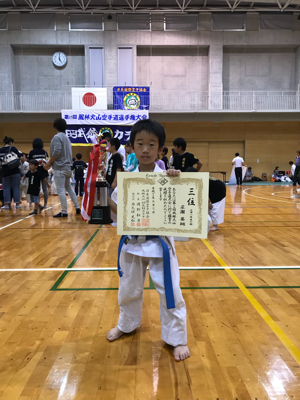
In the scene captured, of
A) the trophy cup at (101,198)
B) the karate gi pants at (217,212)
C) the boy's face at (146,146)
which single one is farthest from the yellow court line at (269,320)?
the trophy cup at (101,198)

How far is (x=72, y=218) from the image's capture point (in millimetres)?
6238

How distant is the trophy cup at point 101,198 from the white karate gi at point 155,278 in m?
3.80

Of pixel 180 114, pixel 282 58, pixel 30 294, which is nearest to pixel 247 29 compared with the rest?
pixel 282 58

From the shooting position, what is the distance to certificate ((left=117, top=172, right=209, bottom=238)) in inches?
63.6

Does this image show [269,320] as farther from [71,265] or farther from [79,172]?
[79,172]

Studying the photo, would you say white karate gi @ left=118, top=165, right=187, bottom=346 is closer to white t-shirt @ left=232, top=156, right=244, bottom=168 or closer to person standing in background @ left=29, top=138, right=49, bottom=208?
person standing in background @ left=29, top=138, right=49, bottom=208

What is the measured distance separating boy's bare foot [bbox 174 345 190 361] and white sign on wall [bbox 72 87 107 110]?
48.8 feet

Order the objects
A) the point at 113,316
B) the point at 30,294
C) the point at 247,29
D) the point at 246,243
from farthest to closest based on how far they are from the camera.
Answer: the point at 247,29 < the point at 246,243 < the point at 30,294 < the point at 113,316

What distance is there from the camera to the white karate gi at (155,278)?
168cm

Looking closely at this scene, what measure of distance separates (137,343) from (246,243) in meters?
2.71

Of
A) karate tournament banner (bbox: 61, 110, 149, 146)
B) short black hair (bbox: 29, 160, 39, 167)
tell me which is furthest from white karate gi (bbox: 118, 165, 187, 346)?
karate tournament banner (bbox: 61, 110, 149, 146)

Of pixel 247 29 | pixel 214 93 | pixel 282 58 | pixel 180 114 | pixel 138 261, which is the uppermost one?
pixel 247 29

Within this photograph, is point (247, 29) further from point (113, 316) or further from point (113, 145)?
point (113, 316)

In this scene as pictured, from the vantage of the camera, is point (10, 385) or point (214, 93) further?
point (214, 93)
